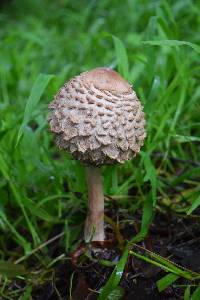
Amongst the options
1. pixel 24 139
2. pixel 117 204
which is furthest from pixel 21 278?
pixel 24 139

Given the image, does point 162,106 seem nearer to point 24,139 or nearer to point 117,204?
point 117,204

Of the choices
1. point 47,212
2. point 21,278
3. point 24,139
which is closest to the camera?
point 21,278

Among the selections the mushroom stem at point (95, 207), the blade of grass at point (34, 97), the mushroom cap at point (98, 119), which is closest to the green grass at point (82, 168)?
the blade of grass at point (34, 97)

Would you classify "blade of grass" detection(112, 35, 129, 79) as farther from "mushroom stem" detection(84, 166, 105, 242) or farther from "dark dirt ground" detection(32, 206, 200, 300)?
"dark dirt ground" detection(32, 206, 200, 300)

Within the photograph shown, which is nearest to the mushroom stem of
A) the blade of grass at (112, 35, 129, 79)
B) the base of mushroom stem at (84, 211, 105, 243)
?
the base of mushroom stem at (84, 211, 105, 243)

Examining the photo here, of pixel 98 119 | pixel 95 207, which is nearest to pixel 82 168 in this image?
pixel 95 207

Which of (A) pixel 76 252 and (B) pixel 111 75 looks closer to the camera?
(B) pixel 111 75

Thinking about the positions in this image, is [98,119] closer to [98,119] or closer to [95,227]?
[98,119]

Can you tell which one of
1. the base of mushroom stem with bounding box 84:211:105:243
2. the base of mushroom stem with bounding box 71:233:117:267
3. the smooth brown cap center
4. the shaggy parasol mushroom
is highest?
the smooth brown cap center
